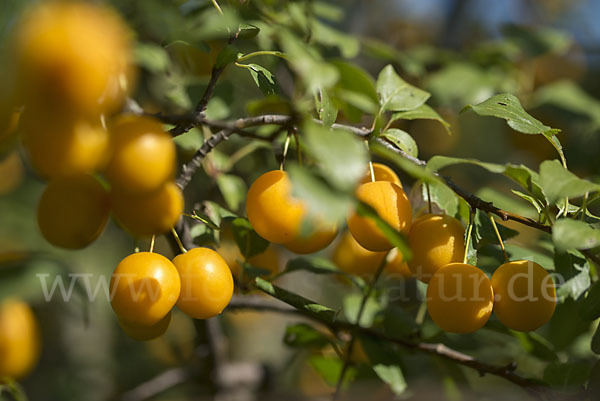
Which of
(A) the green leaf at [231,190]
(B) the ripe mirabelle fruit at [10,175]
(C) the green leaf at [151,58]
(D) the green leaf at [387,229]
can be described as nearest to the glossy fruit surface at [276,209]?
(D) the green leaf at [387,229]

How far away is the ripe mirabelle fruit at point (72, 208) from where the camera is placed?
0.58 m

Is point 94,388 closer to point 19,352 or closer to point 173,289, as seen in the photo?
point 19,352

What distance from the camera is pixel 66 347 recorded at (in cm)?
224

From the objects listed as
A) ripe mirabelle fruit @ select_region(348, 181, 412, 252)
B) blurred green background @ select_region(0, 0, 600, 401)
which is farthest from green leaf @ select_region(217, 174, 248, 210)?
ripe mirabelle fruit @ select_region(348, 181, 412, 252)

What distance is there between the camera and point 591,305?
0.83 metres

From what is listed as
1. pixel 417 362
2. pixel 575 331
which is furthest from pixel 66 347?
pixel 575 331

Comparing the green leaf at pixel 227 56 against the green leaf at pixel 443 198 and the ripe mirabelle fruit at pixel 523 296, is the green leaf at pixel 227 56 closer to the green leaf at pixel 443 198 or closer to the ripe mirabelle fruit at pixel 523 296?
the green leaf at pixel 443 198

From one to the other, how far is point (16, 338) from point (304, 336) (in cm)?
62

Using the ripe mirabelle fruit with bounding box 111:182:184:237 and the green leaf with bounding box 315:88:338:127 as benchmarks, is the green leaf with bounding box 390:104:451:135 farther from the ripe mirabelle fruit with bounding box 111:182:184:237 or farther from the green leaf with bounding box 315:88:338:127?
the ripe mirabelle fruit with bounding box 111:182:184:237

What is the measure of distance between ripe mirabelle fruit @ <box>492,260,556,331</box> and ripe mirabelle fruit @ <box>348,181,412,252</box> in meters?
0.17

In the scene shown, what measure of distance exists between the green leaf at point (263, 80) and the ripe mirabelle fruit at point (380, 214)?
22 cm

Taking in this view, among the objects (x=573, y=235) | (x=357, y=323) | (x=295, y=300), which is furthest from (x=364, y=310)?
(x=573, y=235)

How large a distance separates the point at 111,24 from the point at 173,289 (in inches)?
14.0

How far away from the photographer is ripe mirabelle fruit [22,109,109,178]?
467 millimetres
